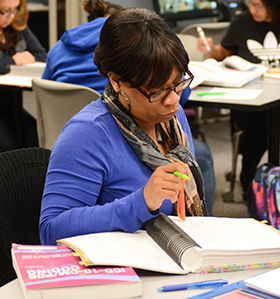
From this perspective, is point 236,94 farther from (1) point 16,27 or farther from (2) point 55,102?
(1) point 16,27

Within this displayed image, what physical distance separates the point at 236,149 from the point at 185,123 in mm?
1554

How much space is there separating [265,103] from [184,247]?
3.94ft

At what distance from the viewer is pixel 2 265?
1070mm

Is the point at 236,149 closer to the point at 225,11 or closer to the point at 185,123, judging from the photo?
the point at 185,123

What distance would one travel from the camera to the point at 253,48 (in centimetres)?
281

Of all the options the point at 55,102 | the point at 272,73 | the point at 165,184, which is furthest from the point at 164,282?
the point at 272,73

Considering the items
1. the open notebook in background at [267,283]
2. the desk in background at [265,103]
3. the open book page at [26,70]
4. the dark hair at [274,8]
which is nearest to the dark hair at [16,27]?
the open book page at [26,70]

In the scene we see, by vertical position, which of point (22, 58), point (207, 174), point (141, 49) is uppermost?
point (141, 49)

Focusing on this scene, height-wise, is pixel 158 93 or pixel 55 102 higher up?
pixel 158 93

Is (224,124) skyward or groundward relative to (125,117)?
groundward

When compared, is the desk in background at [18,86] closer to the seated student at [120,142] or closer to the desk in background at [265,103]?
the desk in background at [265,103]

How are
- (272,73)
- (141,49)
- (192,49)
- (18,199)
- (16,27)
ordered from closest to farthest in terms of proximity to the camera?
(141,49)
(18,199)
(272,73)
(16,27)
(192,49)

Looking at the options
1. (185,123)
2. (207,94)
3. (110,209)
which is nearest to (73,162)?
(110,209)

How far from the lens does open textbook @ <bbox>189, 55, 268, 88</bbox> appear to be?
2154 millimetres
